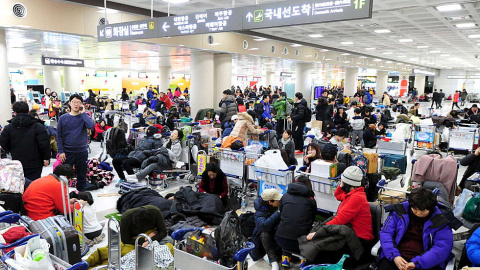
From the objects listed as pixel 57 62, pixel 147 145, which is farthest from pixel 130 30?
pixel 57 62

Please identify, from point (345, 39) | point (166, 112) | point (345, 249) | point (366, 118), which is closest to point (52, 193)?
point (345, 249)

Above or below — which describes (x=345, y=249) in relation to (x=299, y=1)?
below

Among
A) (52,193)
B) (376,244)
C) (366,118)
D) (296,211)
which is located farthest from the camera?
(366,118)

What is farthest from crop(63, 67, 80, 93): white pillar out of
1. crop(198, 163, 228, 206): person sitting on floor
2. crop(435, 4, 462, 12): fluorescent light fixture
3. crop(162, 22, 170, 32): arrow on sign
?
crop(435, 4, 462, 12): fluorescent light fixture

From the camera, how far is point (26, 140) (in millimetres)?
5992

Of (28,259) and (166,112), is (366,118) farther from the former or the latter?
(28,259)

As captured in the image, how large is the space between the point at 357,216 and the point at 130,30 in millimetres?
6321

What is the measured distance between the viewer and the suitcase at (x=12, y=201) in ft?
14.4

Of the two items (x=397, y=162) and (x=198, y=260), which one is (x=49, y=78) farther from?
(x=198, y=260)

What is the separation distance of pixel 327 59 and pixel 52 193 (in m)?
18.9

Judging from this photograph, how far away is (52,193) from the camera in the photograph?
4570 millimetres

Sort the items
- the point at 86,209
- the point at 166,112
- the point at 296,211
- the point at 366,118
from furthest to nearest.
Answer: the point at 166,112 → the point at 366,118 → the point at 86,209 → the point at 296,211

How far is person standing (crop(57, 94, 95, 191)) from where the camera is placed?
6.35 metres

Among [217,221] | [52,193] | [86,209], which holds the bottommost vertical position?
[217,221]
